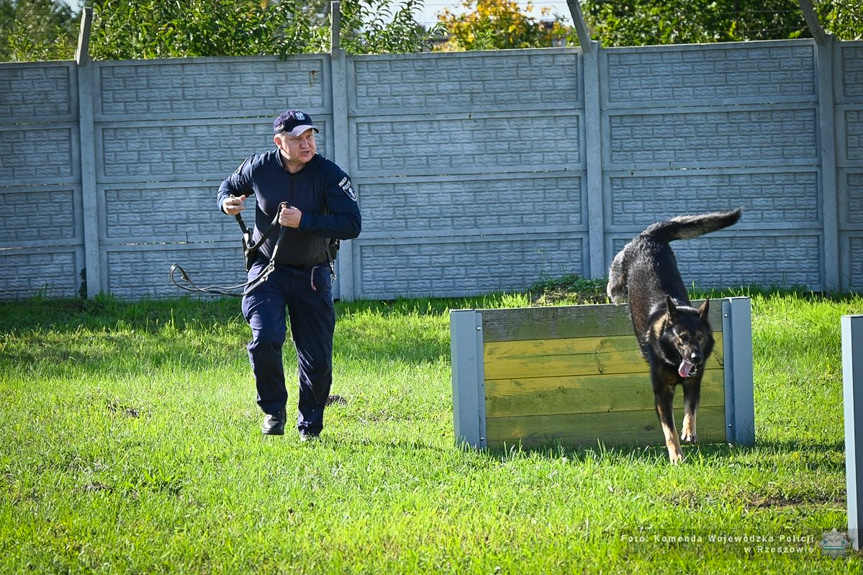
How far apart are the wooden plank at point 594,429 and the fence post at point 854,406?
75.2 inches

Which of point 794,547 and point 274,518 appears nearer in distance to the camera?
point 794,547

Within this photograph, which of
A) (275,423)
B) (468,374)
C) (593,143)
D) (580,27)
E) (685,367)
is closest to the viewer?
(685,367)

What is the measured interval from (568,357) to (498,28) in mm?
16955

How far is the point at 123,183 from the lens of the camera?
11086 mm

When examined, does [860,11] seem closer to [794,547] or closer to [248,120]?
[248,120]

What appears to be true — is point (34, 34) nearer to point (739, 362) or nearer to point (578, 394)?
point (578, 394)

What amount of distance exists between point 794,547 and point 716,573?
0.42 metres

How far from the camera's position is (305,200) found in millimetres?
5938

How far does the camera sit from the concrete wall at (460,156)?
11.0 meters

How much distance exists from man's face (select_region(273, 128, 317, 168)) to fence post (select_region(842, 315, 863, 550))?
319cm

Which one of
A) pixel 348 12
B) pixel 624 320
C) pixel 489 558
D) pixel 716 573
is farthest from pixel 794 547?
pixel 348 12

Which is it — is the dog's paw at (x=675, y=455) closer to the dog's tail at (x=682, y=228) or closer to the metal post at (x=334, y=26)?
the dog's tail at (x=682, y=228)

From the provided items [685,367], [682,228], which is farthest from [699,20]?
[685,367]

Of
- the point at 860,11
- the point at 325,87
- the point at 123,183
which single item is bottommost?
the point at 123,183
